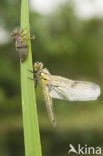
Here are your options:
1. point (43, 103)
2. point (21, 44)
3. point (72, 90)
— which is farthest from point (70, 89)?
point (43, 103)

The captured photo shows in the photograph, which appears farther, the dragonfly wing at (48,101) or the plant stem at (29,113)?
the dragonfly wing at (48,101)

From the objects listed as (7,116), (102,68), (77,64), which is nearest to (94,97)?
(7,116)

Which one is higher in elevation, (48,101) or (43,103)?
(48,101)

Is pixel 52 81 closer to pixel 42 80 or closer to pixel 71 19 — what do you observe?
pixel 42 80

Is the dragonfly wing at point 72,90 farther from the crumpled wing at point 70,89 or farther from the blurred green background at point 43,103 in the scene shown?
the blurred green background at point 43,103

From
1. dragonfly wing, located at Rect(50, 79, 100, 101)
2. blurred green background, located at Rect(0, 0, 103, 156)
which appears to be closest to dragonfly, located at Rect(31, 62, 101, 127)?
dragonfly wing, located at Rect(50, 79, 100, 101)

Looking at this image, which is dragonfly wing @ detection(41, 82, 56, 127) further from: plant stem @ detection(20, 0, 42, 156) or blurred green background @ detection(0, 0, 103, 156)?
blurred green background @ detection(0, 0, 103, 156)

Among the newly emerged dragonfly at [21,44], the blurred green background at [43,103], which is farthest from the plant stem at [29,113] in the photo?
the blurred green background at [43,103]

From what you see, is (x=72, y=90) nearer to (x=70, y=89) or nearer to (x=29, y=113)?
(x=70, y=89)
